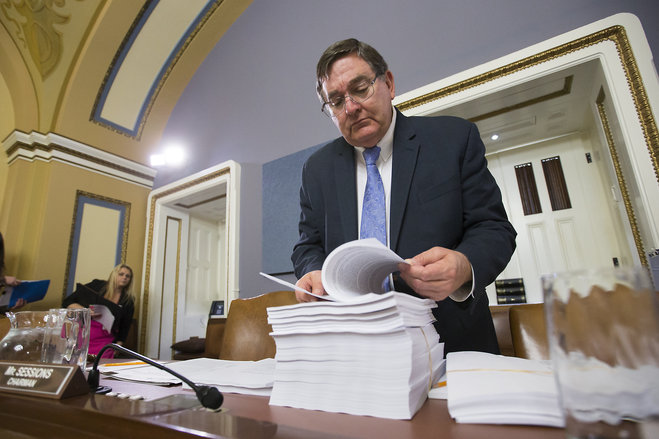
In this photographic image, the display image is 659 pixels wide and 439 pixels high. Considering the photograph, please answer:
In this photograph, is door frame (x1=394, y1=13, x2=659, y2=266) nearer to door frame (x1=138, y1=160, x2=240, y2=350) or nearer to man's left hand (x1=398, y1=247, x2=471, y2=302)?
man's left hand (x1=398, y1=247, x2=471, y2=302)

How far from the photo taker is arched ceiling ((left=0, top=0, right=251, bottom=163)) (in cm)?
349

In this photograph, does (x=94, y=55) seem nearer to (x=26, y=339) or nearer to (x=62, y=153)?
(x=62, y=153)

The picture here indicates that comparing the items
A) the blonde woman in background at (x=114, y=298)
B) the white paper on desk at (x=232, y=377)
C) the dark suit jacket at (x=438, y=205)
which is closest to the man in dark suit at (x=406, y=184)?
the dark suit jacket at (x=438, y=205)

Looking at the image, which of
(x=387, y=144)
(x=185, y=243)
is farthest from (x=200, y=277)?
(x=387, y=144)

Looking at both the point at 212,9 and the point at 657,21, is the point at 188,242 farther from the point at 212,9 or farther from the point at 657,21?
the point at 657,21

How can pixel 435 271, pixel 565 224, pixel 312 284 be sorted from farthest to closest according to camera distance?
pixel 565 224
pixel 312 284
pixel 435 271

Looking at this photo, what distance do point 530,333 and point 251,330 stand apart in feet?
3.18

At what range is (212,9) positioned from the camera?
11.8ft

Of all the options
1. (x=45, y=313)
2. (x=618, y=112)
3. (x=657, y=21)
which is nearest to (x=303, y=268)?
(x=45, y=313)

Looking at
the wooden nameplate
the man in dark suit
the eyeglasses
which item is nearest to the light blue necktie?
the man in dark suit

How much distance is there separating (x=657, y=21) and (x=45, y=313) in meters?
2.72

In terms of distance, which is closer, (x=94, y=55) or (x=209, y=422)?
(x=209, y=422)

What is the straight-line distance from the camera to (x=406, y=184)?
896 mm

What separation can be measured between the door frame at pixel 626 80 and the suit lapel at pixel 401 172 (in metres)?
1.39
